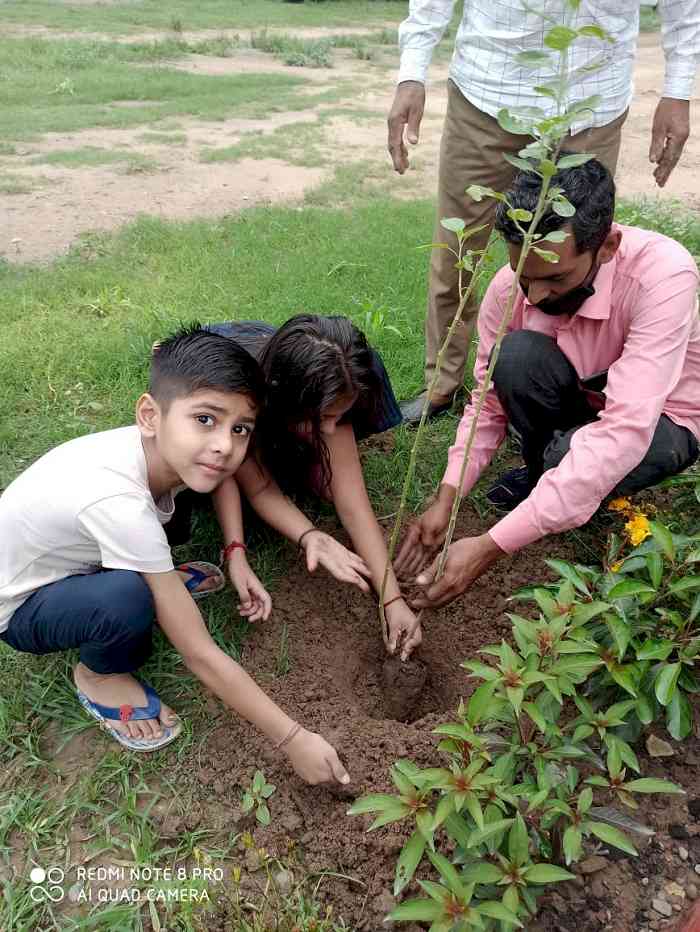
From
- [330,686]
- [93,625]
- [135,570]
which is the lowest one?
[330,686]

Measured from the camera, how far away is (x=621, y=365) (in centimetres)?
198

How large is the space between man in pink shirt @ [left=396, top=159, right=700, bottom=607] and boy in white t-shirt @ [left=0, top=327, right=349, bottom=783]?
22.2 inches

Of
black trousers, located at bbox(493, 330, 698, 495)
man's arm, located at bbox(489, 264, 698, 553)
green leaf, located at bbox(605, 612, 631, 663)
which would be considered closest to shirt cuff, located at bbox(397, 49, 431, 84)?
black trousers, located at bbox(493, 330, 698, 495)

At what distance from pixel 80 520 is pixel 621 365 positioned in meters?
1.34

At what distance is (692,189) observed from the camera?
602 cm

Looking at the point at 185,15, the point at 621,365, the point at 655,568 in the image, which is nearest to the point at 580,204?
the point at 621,365

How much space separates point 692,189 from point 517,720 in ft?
18.8

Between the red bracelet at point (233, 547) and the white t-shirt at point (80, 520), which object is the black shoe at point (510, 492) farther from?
the white t-shirt at point (80, 520)

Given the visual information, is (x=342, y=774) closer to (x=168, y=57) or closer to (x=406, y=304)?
(x=406, y=304)

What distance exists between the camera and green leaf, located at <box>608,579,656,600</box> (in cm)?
154

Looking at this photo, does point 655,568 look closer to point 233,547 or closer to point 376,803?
point 376,803

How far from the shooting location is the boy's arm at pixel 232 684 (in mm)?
1656

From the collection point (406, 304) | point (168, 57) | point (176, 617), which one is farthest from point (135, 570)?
point (168, 57)

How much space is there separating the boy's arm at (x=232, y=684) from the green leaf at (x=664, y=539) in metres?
0.81
